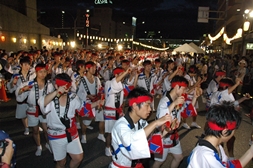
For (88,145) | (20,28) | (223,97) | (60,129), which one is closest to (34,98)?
(60,129)

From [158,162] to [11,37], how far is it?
20860 millimetres

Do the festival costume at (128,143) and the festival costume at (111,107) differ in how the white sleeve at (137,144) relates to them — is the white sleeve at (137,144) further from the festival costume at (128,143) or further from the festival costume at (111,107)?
the festival costume at (111,107)

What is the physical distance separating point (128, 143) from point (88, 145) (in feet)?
12.1

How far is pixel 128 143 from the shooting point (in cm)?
243

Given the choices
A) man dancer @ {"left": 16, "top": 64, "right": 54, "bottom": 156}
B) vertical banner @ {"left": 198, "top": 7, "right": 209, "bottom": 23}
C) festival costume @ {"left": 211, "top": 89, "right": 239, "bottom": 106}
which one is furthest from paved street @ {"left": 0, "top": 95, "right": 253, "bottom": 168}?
vertical banner @ {"left": 198, "top": 7, "right": 209, "bottom": 23}

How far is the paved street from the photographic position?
16.2 ft

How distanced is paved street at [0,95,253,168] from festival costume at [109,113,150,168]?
226 centimetres

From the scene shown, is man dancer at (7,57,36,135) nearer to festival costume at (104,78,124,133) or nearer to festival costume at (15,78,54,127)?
festival costume at (15,78,54,127)

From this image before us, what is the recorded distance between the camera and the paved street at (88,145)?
16.2ft

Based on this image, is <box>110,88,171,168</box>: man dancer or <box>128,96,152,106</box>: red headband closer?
<box>110,88,171,168</box>: man dancer

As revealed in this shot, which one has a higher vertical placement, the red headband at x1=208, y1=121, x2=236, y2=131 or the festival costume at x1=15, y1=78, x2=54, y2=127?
the red headband at x1=208, y1=121, x2=236, y2=131

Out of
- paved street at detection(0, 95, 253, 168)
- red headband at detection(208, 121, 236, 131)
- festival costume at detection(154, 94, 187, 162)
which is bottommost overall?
paved street at detection(0, 95, 253, 168)

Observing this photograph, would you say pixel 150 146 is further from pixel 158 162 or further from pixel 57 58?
pixel 57 58

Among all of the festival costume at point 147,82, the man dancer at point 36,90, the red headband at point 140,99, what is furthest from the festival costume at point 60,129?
the festival costume at point 147,82
